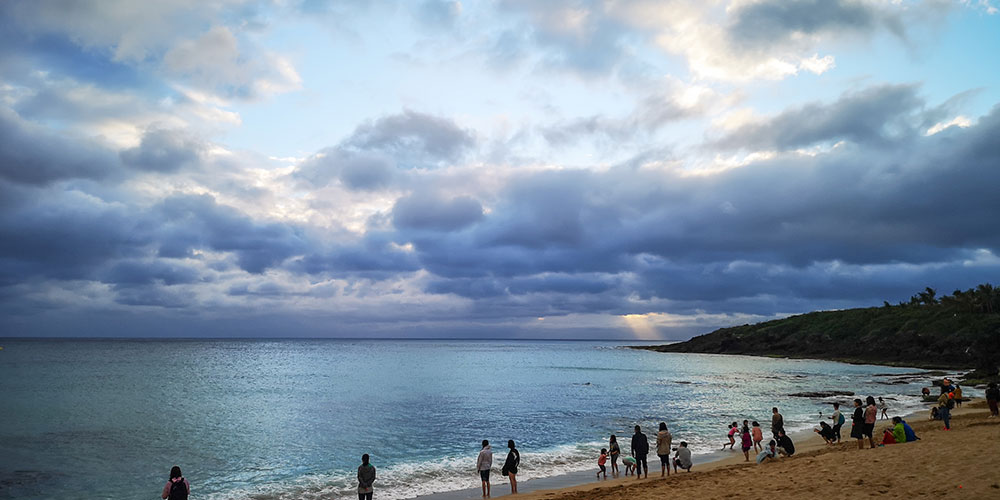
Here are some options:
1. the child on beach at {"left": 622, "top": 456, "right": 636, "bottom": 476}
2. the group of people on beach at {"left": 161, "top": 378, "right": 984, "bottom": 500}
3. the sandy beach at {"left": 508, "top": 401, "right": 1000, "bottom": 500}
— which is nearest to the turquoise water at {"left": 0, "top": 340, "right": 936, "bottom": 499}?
the child on beach at {"left": 622, "top": 456, "right": 636, "bottom": 476}

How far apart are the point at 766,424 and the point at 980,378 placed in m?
41.2

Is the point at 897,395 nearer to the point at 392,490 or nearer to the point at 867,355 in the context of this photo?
the point at 392,490

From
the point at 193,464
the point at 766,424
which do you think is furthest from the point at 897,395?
the point at 193,464

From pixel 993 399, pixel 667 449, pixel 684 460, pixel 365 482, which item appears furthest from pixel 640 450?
pixel 993 399

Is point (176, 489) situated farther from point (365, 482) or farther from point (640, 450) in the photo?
point (640, 450)

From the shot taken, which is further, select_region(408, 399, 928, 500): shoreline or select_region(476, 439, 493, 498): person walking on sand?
select_region(408, 399, 928, 500): shoreline

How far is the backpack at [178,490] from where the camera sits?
1502 cm

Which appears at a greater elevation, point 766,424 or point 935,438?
point 935,438

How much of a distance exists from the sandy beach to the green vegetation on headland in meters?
56.5

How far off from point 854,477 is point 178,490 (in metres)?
19.4

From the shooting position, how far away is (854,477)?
15.6 meters

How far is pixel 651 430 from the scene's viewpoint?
119 feet

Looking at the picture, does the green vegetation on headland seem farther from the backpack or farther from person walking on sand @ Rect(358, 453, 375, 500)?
the backpack

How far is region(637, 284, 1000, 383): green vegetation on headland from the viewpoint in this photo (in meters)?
89.9
